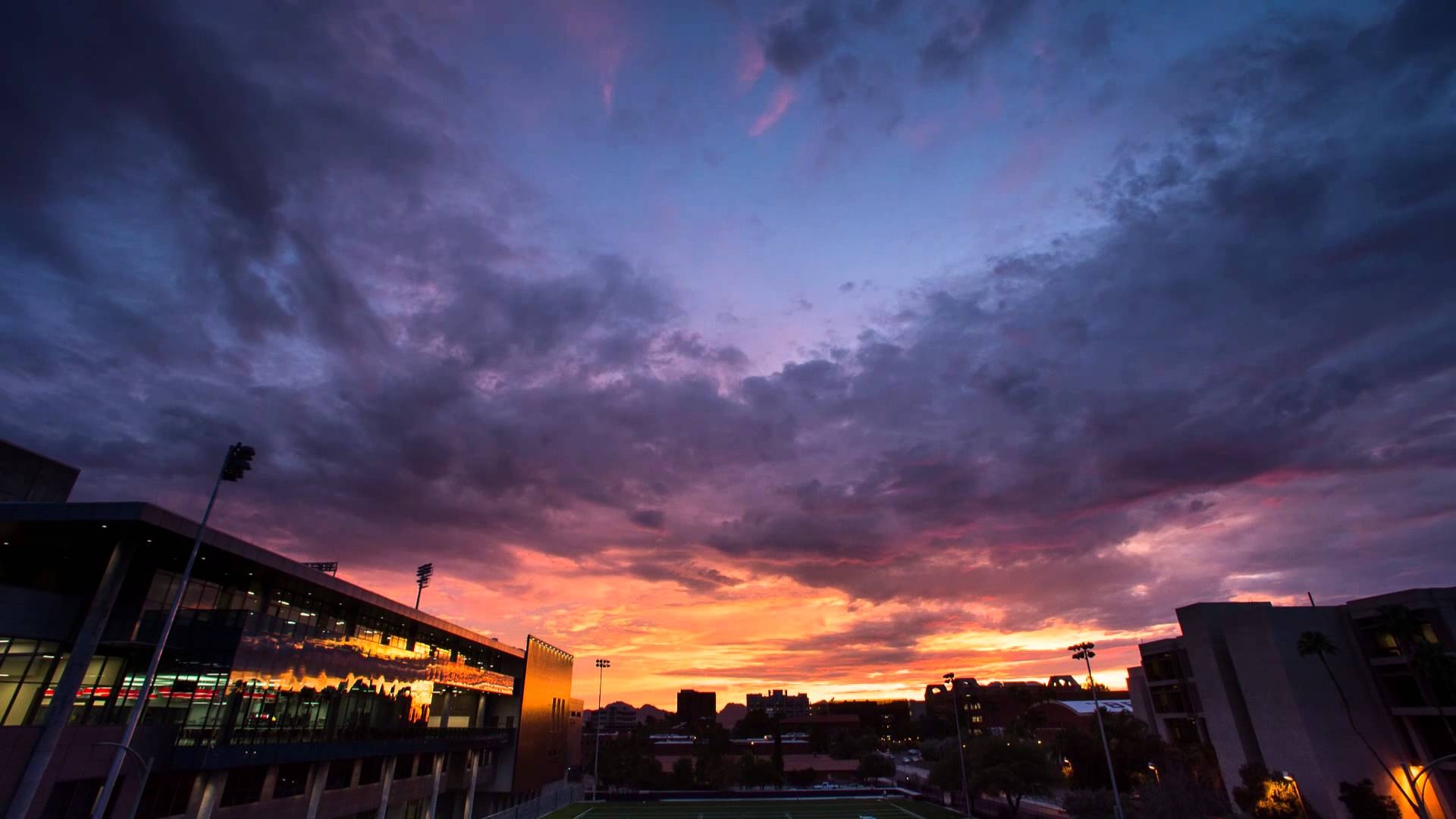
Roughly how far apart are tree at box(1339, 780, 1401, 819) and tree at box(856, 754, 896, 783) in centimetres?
7685

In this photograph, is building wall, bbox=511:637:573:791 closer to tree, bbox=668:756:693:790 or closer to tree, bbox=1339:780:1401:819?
tree, bbox=668:756:693:790

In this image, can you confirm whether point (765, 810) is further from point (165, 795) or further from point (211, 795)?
point (165, 795)

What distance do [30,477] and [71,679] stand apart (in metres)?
17.2

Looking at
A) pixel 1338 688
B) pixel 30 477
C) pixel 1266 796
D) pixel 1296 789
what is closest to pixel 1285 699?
pixel 1338 688

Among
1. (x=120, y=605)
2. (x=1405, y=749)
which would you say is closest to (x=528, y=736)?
(x=120, y=605)

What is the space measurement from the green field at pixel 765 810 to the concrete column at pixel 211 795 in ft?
152

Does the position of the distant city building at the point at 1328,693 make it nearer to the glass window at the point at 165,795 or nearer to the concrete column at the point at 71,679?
the glass window at the point at 165,795

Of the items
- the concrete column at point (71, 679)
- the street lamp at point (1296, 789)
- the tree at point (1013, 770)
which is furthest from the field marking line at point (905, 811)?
the concrete column at point (71, 679)

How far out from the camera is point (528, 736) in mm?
84188

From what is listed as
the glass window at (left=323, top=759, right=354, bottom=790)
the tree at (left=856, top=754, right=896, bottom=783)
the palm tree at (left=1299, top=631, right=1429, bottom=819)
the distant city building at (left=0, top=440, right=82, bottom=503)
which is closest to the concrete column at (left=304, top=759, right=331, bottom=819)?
the glass window at (left=323, top=759, right=354, bottom=790)

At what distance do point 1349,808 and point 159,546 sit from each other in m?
86.4

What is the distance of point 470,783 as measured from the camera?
7269 centimetres

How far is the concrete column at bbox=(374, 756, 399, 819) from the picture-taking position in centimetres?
5528

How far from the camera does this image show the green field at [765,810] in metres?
75.6
